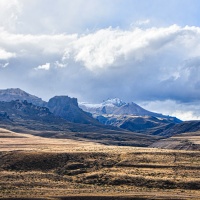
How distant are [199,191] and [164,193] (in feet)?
30.9

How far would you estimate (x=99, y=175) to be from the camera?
333 feet

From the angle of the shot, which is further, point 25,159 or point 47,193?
point 25,159

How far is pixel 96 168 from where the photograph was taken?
366 ft

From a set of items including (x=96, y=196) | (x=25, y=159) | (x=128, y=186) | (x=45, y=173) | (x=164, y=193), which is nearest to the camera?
(x=96, y=196)

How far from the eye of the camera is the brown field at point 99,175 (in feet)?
261

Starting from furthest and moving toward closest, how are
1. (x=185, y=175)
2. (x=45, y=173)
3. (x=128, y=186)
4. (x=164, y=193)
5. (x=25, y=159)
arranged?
(x=25, y=159) → (x=45, y=173) → (x=185, y=175) → (x=128, y=186) → (x=164, y=193)

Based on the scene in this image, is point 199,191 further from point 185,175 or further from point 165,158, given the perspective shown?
point 165,158

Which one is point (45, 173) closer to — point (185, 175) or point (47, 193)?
point (47, 193)

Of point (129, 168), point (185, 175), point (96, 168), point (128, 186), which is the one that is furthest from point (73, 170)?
point (185, 175)

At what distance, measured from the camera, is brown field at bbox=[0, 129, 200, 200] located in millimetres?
79688

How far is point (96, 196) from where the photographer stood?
249 ft

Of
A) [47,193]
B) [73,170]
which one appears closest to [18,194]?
[47,193]

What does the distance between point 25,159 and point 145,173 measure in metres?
37.6

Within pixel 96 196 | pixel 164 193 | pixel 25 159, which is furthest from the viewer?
pixel 25 159
